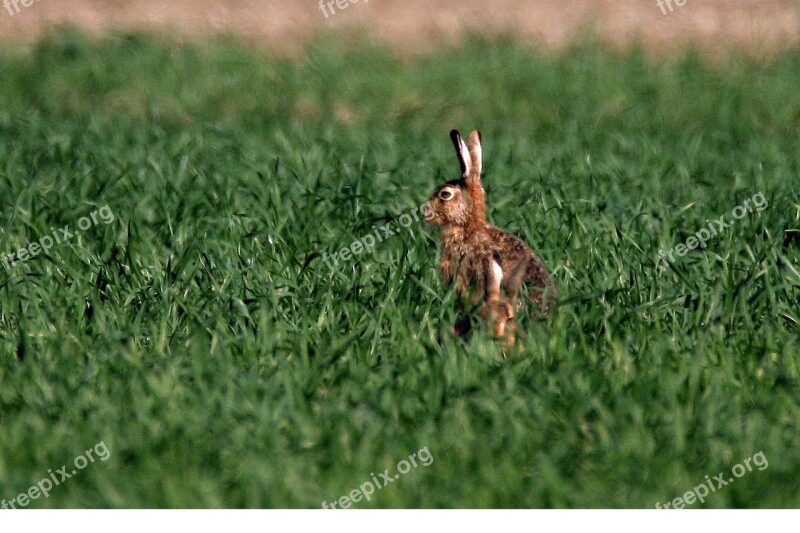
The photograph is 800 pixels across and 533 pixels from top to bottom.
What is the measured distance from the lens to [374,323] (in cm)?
529

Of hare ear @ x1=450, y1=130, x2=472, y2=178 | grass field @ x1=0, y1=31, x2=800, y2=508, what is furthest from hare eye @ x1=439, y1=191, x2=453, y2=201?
grass field @ x1=0, y1=31, x2=800, y2=508

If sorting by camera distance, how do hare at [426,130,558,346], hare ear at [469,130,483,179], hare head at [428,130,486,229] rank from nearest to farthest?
hare at [426,130,558,346] < hare head at [428,130,486,229] < hare ear at [469,130,483,179]

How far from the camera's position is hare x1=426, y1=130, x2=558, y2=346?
5414 mm

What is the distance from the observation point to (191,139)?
29.3ft

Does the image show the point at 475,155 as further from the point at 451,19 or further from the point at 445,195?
the point at 451,19

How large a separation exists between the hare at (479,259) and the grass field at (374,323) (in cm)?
14

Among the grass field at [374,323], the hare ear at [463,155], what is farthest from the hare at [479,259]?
the grass field at [374,323]

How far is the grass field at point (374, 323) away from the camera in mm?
4262

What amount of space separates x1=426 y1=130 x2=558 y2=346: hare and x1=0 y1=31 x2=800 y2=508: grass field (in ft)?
0.45

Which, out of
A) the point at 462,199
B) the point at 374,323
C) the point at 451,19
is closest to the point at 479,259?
the point at 462,199

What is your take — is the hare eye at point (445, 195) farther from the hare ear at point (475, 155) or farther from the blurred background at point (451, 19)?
the blurred background at point (451, 19)

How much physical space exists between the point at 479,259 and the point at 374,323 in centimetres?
60

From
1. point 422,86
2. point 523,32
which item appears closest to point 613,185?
point 422,86

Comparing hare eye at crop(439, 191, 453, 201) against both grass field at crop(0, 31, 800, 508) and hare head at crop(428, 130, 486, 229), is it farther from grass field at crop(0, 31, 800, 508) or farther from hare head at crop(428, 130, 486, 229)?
grass field at crop(0, 31, 800, 508)
